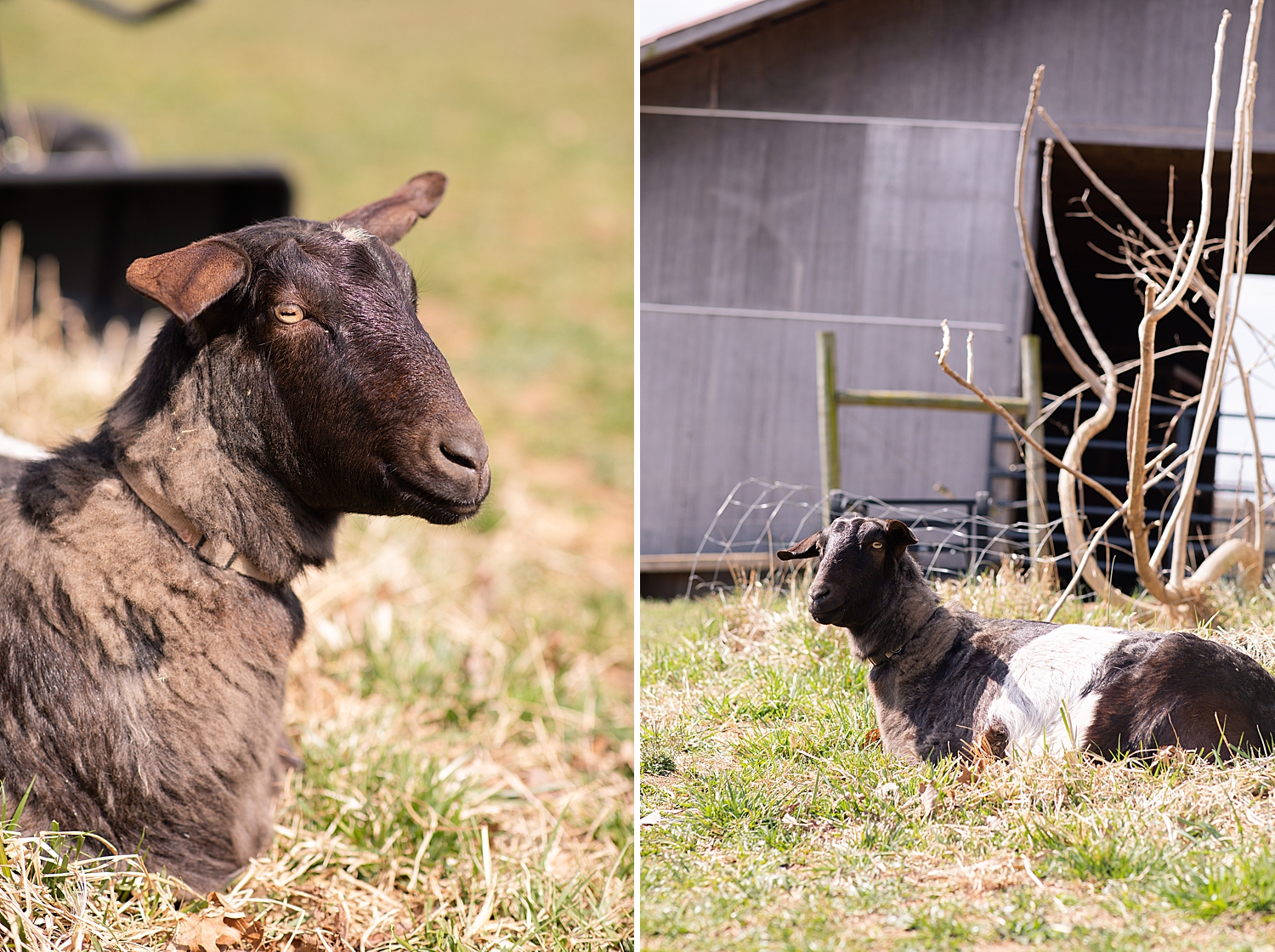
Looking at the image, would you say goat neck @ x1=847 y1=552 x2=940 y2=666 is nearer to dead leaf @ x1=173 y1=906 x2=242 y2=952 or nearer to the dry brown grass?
the dry brown grass

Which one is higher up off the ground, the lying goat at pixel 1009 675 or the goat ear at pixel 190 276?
the goat ear at pixel 190 276

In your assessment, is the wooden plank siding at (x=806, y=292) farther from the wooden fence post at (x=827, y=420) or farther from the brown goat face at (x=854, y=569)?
the brown goat face at (x=854, y=569)

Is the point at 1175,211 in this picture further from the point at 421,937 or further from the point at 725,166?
the point at 421,937

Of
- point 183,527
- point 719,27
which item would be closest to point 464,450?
point 183,527

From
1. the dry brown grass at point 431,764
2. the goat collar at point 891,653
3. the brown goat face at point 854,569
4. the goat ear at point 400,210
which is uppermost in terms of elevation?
the goat ear at point 400,210

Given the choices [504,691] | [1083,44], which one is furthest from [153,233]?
[1083,44]

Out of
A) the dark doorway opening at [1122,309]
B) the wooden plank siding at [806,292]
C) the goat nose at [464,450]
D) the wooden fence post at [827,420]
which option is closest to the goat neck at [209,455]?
the goat nose at [464,450]

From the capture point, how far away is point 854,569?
107 inches

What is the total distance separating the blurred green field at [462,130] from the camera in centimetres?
1109

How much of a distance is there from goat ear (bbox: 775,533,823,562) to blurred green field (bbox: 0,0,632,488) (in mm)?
5589

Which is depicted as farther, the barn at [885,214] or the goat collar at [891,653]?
the barn at [885,214]

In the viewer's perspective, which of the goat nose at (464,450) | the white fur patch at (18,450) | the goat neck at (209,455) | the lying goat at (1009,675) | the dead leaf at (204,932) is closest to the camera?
the lying goat at (1009,675)

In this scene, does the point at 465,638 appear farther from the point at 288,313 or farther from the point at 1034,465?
Answer: the point at 1034,465

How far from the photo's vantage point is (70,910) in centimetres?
288
